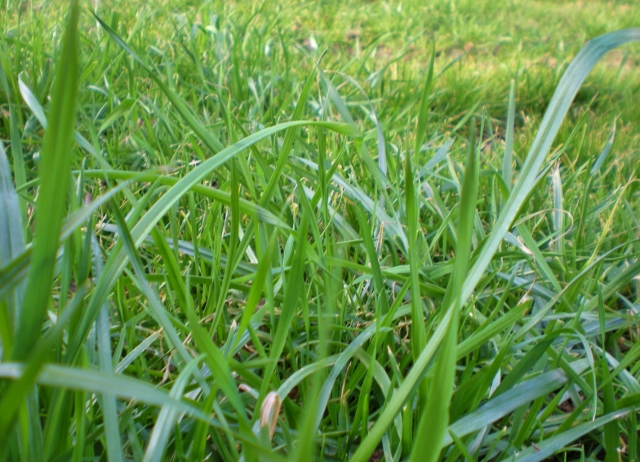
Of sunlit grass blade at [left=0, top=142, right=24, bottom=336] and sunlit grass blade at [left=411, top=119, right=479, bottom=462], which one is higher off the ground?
sunlit grass blade at [left=0, top=142, right=24, bottom=336]

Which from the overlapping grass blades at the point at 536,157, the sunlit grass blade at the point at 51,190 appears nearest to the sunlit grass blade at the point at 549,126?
the overlapping grass blades at the point at 536,157

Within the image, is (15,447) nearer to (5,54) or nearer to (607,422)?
(607,422)

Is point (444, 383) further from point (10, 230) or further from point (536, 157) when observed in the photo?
point (10, 230)

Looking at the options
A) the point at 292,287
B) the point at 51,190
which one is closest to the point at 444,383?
the point at 292,287

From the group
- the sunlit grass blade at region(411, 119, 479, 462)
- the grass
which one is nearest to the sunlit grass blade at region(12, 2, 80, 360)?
the grass

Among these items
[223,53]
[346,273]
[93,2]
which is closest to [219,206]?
[346,273]

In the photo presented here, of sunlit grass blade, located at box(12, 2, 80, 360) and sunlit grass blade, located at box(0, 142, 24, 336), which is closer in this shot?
sunlit grass blade, located at box(12, 2, 80, 360)

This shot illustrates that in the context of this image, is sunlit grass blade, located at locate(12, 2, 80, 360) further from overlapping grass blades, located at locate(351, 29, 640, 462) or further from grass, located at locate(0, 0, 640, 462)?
overlapping grass blades, located at locate(351, 29, 640, 462)

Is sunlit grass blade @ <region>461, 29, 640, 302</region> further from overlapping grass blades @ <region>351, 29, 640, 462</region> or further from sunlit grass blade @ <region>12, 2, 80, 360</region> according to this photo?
sunlit grass blade @ <region>12, 2, 80, 360</region>
